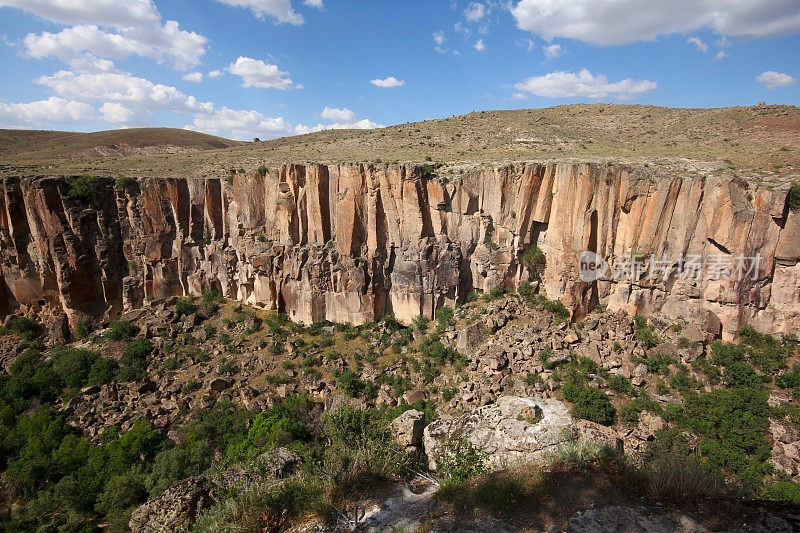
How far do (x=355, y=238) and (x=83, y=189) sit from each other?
690 inches

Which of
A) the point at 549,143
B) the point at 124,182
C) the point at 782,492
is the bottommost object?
the point at 782,492

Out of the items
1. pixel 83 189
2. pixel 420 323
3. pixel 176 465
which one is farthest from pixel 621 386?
pixel 83 189

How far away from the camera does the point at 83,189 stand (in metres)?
26.1

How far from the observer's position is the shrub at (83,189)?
2600cm

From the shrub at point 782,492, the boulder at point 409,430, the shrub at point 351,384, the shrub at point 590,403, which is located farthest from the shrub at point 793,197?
the shrub at point 351,384

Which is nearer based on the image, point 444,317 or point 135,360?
point 135,360

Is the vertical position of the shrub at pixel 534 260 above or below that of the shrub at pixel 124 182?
below

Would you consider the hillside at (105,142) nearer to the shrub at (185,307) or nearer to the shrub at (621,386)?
the shrub at (185,307)

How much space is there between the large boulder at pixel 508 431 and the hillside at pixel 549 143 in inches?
705

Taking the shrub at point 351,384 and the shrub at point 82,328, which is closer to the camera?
the shrub at point 351,384

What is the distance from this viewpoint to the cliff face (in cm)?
2147

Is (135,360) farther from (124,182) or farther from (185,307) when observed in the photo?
(124,182)

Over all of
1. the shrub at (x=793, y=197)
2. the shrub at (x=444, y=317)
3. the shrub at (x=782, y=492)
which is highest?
the shrub at (x=793, y=197)

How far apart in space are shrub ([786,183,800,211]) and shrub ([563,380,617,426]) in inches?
468
